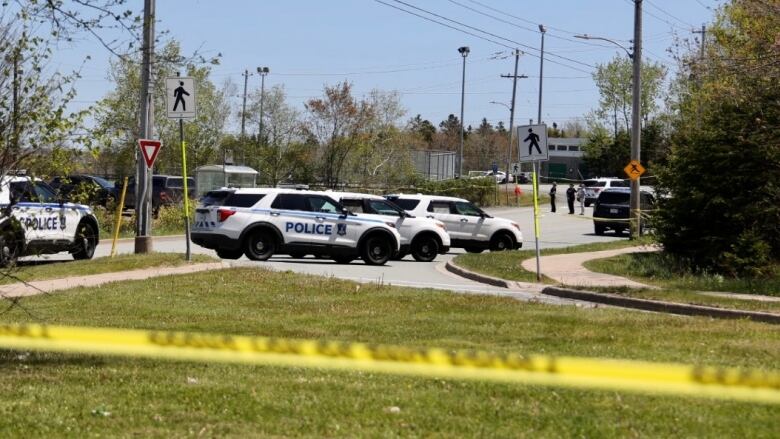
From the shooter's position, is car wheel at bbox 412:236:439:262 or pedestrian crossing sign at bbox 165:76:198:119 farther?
car wheel at bbox 412:236:439:262

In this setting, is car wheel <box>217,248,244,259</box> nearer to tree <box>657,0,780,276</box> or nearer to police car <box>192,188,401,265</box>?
police car <box>192,188,401,265</box>

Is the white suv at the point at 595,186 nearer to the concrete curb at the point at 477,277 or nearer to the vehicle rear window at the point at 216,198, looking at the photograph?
the concrete curb at the point at 477,277

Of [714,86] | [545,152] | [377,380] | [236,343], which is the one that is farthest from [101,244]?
[236,343]

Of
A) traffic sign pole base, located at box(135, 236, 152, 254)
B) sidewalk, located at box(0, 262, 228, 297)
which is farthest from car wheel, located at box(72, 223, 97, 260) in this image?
sidewalk, located at box(0, 262, 228, 297)

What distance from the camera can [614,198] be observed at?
43.0 m

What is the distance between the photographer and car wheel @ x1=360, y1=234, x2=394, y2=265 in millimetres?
23906

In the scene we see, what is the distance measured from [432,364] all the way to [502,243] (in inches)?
1015

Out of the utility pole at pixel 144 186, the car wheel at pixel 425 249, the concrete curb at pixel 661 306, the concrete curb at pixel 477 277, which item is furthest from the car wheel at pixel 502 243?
the concrete curb at pixel 661 306

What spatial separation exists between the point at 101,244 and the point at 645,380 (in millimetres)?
26145

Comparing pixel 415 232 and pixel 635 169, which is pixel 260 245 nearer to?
pixel 415 232

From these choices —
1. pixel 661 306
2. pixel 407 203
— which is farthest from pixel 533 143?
pixel 407 203

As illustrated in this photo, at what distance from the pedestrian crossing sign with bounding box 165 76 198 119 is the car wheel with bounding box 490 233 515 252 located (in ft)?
44.2

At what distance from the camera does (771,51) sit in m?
17.9

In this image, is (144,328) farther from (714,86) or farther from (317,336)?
(714,86)
